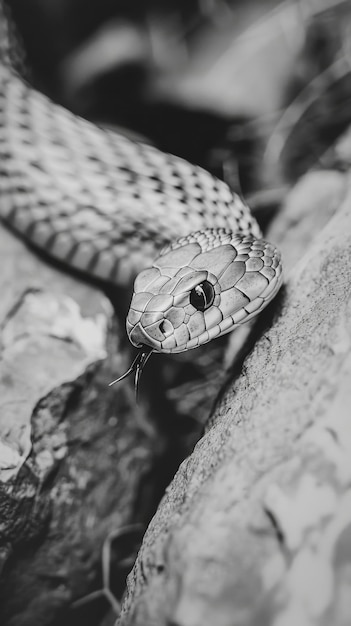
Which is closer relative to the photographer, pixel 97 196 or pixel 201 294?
pixel 201 294

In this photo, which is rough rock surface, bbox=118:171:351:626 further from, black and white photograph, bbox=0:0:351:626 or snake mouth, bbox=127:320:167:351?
snake mouth, bbox=127:320:167:351

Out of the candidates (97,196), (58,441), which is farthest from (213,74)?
(58,441)

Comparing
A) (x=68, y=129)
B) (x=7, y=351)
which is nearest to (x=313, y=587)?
(x=7, y=351)

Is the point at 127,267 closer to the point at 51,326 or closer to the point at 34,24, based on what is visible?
the point at 51,326

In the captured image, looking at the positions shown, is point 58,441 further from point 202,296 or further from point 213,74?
point 213,74

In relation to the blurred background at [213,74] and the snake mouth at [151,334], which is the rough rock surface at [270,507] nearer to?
the snake mouth at [151,334]

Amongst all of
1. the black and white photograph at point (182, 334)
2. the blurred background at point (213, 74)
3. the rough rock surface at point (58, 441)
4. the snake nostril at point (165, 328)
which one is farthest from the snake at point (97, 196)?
the blurred background at point (213, 74)
